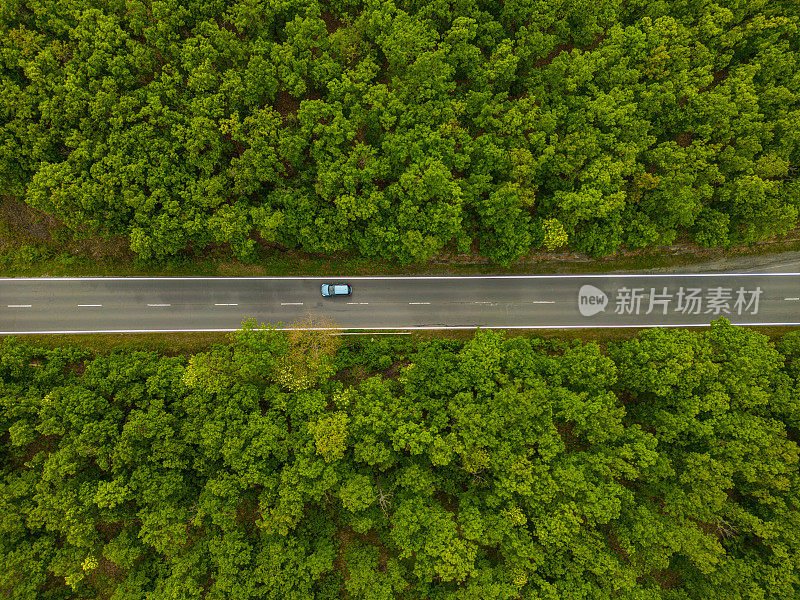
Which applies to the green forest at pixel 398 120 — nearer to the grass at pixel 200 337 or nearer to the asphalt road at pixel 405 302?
the asphalt road at pixel 405 302

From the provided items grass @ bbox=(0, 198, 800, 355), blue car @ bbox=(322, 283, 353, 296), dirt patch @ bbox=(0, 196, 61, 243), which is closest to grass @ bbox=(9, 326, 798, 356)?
grass @ bbox=(0, 198, 800, 355)

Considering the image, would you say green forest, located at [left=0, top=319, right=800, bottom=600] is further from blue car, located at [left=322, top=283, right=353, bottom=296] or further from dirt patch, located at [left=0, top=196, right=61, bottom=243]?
dirt patch, located at [left=0, top=196, right=61, bottom=243]

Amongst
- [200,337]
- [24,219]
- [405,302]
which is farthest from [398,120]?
[24,219]

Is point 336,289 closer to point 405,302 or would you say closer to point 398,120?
point 405,302

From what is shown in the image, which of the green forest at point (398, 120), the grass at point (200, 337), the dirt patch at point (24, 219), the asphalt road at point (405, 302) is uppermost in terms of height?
the green forest at point (398, 120)

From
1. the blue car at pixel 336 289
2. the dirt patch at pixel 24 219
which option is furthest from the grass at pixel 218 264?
the blue car at pixel 336 289
